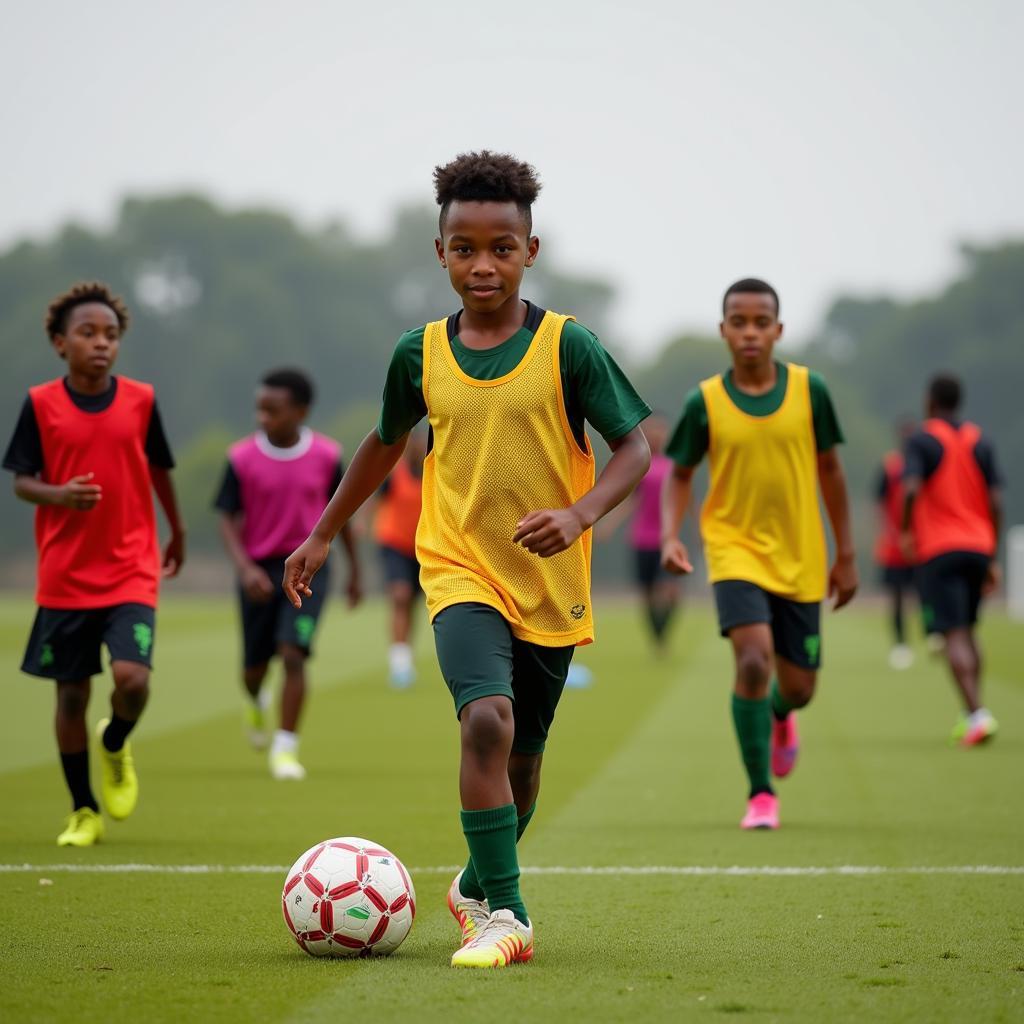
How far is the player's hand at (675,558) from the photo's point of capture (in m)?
8.04

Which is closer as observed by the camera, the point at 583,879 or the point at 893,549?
the point at 583,879

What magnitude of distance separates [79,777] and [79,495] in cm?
128

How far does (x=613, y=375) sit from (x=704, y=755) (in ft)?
21.4

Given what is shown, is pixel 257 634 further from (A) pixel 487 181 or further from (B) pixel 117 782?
(A) pixel 487 181

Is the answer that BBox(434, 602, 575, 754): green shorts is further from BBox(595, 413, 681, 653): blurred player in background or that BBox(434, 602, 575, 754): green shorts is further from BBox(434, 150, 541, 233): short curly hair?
BBox(595, 413, 681, 653): blurred player in background

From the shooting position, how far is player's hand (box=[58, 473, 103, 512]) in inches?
289

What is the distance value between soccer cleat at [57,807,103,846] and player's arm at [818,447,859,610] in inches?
133

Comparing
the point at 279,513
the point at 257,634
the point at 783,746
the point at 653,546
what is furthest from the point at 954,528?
the point at 653,546

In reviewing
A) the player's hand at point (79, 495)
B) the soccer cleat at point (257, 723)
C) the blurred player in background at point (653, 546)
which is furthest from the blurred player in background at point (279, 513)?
the blurred player in background at point (653, 546)

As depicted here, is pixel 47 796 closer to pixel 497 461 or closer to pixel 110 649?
pixel 110 649

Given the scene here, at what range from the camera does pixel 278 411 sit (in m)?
10.6

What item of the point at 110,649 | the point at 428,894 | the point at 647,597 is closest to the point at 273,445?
the point at 110,649

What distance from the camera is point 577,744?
12.4 meters

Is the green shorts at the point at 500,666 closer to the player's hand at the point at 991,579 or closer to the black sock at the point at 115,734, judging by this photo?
the black sock at the point at 115,734
